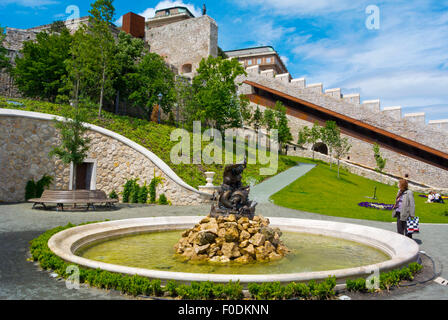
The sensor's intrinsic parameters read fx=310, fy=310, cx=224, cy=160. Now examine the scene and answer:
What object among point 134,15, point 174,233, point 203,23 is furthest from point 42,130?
point 134,15

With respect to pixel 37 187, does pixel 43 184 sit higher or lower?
higher

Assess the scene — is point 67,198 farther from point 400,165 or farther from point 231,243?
point 400,165

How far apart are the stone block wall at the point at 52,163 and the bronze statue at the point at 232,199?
28.2 ft

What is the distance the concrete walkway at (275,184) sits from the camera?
19.0 m

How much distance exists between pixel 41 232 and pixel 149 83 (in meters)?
24.4

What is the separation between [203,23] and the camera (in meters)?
47.4

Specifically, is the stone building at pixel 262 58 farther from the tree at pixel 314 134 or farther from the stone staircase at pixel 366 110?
the tree at pixel 314 134

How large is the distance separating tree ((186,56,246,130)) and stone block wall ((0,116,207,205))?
1397 cm

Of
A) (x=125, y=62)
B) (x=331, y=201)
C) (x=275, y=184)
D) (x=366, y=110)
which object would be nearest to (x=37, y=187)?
(x=275, y=184)

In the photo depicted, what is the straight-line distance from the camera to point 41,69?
1059 inches

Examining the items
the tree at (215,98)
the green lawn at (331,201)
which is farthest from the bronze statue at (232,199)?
the tree at (215,98)

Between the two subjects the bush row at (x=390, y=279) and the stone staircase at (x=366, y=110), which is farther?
the stone staircase at (x=366, y=110)
